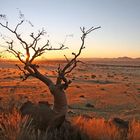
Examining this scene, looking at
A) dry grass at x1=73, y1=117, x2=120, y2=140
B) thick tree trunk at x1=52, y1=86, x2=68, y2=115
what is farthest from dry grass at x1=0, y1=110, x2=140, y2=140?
thick tree trunk at x1=52, y1=86, x2=68, y2=115

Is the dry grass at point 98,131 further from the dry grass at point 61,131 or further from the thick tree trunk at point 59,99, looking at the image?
the thick tree trunk at point 59,99

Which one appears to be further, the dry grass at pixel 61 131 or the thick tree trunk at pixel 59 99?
the thick tree trunk at pixel 59 99

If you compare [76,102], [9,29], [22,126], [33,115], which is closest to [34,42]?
[9,29]

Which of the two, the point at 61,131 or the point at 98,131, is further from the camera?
the point at 98,131

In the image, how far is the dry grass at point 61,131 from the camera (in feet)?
26.2

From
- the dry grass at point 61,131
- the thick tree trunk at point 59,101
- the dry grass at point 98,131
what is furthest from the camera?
the thick tree trunk at point 59,101

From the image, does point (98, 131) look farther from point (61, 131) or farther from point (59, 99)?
point (59, 99)

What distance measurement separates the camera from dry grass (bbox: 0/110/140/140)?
7980 millimetres

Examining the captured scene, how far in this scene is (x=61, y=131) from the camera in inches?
356

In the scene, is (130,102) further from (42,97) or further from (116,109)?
(42,97)

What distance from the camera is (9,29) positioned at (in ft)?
52.5

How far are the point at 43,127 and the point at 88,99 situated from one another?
896 inches

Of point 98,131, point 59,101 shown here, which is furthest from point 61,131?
point 59,101

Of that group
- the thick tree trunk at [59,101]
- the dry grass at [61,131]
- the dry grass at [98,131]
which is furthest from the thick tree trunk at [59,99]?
the dry grass at [98,131]
